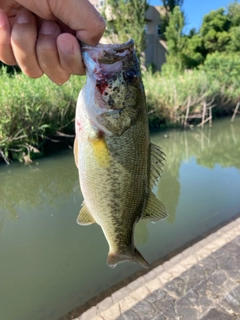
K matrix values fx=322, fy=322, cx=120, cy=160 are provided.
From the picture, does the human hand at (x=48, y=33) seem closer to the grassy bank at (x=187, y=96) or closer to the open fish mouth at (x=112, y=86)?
the open fish mouth at (x=112, y=86)

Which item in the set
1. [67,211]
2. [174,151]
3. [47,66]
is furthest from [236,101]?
[47,66]

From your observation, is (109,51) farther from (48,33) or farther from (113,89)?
(48,33)

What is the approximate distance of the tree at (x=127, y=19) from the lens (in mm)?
22812

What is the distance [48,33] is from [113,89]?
39cm

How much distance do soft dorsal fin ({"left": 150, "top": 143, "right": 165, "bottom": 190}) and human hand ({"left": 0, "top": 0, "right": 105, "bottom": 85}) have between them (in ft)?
1.71

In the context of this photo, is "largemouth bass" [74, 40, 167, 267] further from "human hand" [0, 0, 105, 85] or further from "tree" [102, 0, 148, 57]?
"tree" [102, 0, 148, 57]

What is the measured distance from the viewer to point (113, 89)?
1.47 m

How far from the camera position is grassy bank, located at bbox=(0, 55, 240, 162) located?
9109 mm

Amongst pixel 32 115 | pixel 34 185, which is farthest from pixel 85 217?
pixel 32 115

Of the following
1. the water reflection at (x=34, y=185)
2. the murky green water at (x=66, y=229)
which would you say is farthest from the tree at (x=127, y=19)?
the water reflection at (x=34, y=185)

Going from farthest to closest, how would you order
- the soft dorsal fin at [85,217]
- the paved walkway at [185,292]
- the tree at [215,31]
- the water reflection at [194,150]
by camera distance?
the tree at [215,31], the water reflection at [194,150], the paved walkway at [185,292], the soft dorsal fin at [85,217]

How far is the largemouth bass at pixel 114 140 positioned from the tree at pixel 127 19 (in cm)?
2255

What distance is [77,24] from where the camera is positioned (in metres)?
1.40

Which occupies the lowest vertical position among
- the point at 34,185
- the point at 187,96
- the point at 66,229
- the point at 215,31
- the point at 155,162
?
the point at 34,185
